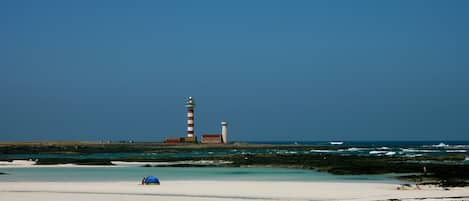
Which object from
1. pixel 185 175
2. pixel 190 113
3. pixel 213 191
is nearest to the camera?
pixel 213 191

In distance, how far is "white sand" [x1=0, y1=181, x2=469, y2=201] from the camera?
27.4 m

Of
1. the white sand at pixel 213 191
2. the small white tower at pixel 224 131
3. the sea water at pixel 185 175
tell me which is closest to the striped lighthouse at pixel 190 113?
the small white tower at pixel 224 131

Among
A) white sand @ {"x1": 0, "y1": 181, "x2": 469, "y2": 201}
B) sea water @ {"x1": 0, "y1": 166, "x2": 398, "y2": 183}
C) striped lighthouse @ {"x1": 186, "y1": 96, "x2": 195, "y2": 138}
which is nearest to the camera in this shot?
white sand @ {"x1": 0, "y1": 181, "x2": 469, "y2": 201}

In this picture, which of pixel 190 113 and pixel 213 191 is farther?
pixel 190 113

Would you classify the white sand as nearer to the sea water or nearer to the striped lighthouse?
the sea water

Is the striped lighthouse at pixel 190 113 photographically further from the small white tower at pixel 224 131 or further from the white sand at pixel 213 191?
the white sand at pixel 213 191

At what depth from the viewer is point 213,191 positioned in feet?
100

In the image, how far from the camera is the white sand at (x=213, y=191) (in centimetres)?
2739

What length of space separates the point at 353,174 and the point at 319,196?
43.5ft

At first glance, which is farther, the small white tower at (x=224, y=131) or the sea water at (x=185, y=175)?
the small white tower at (x=224, y=131)

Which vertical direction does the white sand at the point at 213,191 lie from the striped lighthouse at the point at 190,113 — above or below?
below

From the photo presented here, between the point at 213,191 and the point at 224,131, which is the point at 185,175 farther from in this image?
the point at 224,131

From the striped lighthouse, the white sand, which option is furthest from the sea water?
the striped lighthouse

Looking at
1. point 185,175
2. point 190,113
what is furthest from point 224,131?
point 185,175
